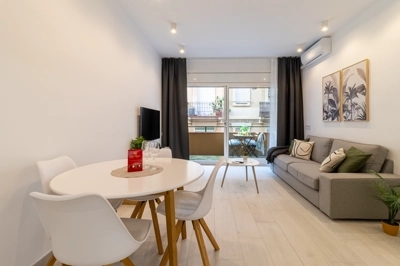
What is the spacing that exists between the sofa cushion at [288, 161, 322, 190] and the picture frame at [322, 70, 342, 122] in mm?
1174

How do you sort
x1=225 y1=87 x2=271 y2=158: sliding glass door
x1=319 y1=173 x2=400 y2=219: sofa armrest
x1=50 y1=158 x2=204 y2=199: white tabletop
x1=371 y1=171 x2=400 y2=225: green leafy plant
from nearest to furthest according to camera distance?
1. x1=50 y1=158 x2=204 y2=199: white tabletop
2. x1=371 y1=171 x2=400 y2=225: green leafy plant
3. x1=319 y1=173 x2=400 y2=219: sofa armrest
4. x1=225 y1=87 x2=271 y2=158: sliding glass door

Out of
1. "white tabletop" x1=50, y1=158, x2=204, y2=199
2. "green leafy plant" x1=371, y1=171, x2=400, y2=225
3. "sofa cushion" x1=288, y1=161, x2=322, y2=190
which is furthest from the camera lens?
"sofa cushion" x1=288, y1=161, x2=322, y2=190

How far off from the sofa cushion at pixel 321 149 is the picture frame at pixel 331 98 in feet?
1.37

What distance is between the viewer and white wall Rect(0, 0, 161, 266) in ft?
4.43

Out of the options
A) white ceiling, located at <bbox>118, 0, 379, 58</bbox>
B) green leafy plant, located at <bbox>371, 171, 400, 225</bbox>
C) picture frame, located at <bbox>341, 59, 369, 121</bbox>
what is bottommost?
green leafy plant, located at <bbox>371, 171, 400, 225</bbox>

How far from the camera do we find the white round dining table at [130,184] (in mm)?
Result: 1123

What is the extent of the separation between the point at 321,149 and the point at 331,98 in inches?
38.6

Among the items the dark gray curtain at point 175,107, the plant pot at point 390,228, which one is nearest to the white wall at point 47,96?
the dark gray curtain at point 175,107

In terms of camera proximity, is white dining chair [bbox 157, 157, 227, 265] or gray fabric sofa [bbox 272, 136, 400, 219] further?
gray fabric sofa [bbox 272, 136, 400, 219]

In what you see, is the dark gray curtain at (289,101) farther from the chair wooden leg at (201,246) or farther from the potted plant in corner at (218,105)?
the chair wooden leg at (201,246)

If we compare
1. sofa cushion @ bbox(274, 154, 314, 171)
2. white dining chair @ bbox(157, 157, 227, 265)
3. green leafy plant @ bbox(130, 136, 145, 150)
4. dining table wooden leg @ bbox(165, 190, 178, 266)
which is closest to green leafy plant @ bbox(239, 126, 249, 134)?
sofa cushion @ bbox(274, 154, 314, 171)

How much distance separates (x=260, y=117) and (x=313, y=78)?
151 cm

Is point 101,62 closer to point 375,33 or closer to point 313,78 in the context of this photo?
point 375,33

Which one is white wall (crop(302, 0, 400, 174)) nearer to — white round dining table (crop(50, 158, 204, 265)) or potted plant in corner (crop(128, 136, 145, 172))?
white round dining table (crop(50, 158, 204, 265))
